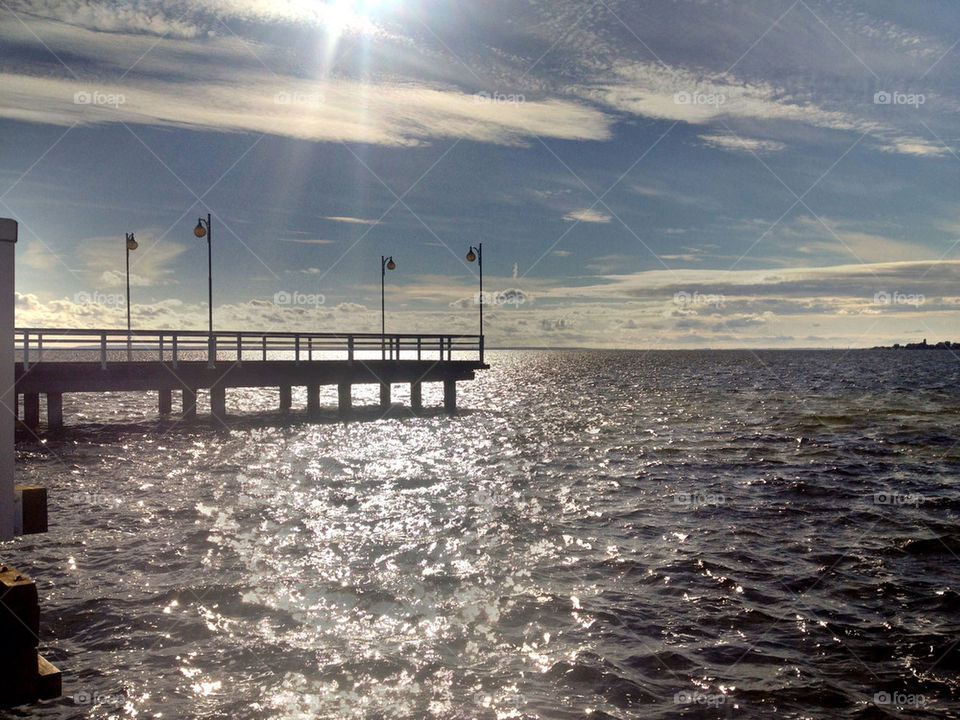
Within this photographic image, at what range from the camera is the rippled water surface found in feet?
24.2

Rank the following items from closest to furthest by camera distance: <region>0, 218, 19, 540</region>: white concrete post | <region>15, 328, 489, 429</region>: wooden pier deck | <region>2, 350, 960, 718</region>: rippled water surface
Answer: <region>0, 218, 19, 540</region>: white concrete post < <region>2, 350, 960, 718</region>: rippled water surface < <region>15, 328, 489, 429</region>: wooden pier deck

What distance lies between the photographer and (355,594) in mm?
9914

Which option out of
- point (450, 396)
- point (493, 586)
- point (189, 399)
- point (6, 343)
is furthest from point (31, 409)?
point (6, 343)

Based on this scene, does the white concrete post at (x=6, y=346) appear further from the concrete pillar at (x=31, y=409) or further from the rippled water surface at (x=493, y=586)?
the concrete pillar at (x=31, y=409)

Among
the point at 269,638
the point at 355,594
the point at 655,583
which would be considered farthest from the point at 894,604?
the point at 269,638

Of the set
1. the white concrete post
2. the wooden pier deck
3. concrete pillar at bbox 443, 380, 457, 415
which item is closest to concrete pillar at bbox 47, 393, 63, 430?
the wooden pier deck

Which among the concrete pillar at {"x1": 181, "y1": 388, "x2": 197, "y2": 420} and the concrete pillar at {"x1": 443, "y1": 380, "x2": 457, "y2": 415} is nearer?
the concrete pillar at {"x1": 181, "y1": 388, "x2": 197, "y2": 420}

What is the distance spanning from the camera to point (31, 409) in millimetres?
26406

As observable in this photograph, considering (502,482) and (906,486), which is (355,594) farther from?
(906,486)

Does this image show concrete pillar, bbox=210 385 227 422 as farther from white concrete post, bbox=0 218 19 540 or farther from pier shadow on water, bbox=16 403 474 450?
white concrete post, bbox=0 218 19 540

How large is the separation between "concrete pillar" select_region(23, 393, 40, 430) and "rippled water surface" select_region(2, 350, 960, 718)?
4938 millimetres

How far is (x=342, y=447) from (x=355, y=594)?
1520 cm

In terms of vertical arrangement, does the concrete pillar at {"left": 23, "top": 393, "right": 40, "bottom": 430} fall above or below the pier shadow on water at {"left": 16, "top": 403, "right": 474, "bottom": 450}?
above

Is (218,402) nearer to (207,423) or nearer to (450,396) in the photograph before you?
(207,423)
